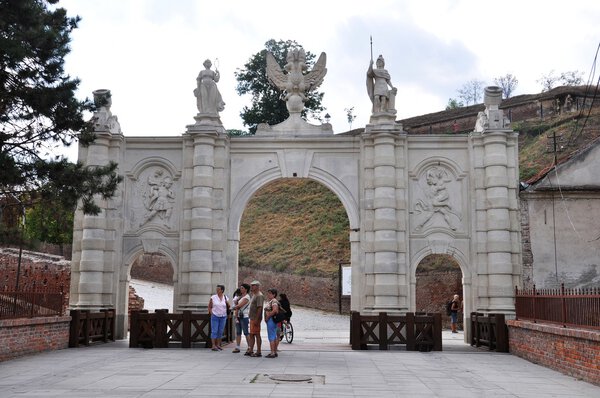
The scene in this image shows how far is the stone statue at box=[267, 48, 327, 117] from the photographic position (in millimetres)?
21125

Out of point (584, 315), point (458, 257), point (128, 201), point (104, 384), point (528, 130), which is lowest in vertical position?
point (104, 384)

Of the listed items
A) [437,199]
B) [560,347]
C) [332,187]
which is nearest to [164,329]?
[332,187]

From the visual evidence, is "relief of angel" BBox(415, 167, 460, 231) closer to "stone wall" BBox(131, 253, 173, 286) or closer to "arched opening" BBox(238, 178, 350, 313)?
"arched opening" BBox(238, 178, 350, 313)

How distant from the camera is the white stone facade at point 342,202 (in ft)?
64.7

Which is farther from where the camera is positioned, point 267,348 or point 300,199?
point 300,199

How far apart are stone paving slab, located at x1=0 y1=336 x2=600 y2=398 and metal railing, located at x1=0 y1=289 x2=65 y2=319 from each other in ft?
3.40

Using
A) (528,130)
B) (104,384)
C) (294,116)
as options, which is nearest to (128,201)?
(294,116)

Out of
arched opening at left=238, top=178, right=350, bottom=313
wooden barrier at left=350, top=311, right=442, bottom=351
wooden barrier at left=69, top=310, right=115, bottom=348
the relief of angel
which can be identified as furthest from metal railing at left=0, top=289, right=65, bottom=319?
arched opening at left=238, top=178, right=350, bottom=313

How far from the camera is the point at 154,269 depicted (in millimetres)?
44438

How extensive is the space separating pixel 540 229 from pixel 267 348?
29.3ft

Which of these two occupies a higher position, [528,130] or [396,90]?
[528,130]

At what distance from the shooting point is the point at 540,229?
20406mm

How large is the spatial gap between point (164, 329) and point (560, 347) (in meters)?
10.0

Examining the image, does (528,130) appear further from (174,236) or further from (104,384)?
(104,384)
